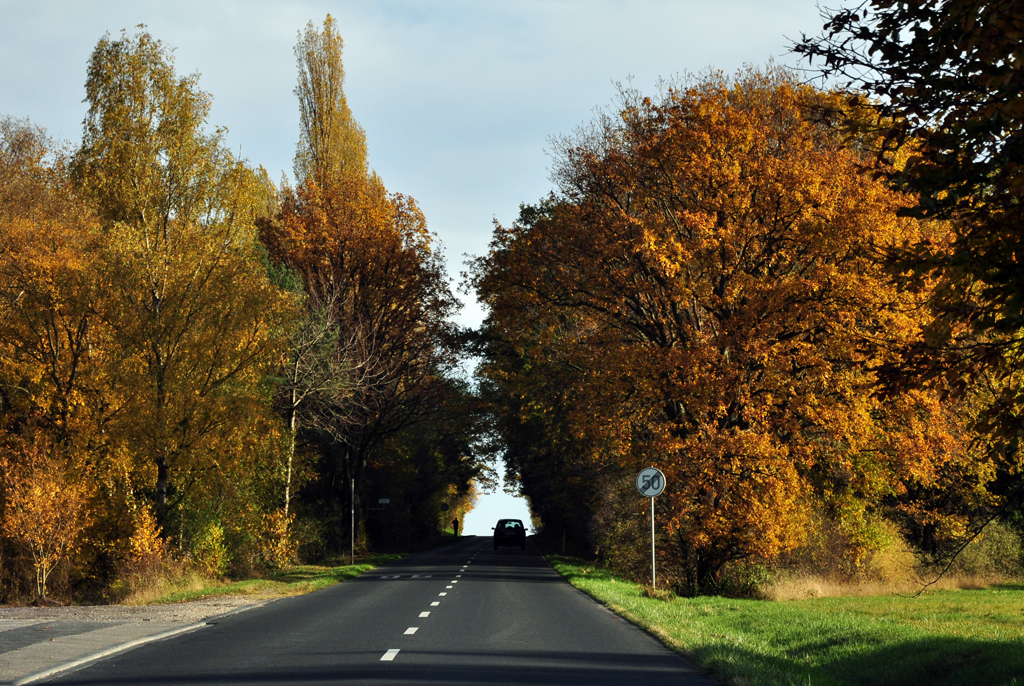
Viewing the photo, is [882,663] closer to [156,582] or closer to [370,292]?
[156,582]

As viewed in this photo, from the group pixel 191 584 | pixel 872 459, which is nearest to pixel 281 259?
pixel 191 584

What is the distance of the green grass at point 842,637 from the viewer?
10641 mm

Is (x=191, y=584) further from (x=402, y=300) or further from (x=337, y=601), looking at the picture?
(x=402, y=300)

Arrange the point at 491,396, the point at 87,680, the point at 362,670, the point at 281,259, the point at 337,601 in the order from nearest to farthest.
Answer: the point at 87,680, the point at 362,670, the point at 337,601, the point at 281,259, the point at 491,396

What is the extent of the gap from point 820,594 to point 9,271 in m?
24.3

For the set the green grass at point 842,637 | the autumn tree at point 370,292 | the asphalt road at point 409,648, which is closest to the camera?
the asphalt road at point 409,648

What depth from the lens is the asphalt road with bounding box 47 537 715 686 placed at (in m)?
9.46

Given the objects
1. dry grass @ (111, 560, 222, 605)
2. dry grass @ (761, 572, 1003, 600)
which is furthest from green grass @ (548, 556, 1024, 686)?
dry grass @ (111, 560, 222, 605)

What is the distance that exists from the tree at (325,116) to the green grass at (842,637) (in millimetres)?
37323

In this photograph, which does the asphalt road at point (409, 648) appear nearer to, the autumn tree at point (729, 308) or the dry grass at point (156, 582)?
the dry grass at point (156, 582)

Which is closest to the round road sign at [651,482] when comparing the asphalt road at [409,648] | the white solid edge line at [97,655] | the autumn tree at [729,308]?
the autumn tree at [729,308]

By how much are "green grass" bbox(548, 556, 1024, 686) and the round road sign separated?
2.46m

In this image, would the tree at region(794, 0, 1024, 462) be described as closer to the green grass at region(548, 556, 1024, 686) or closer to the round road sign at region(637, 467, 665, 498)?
the green grass at region(548, 556, 1024, 686)

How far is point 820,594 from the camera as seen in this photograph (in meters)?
24.8
